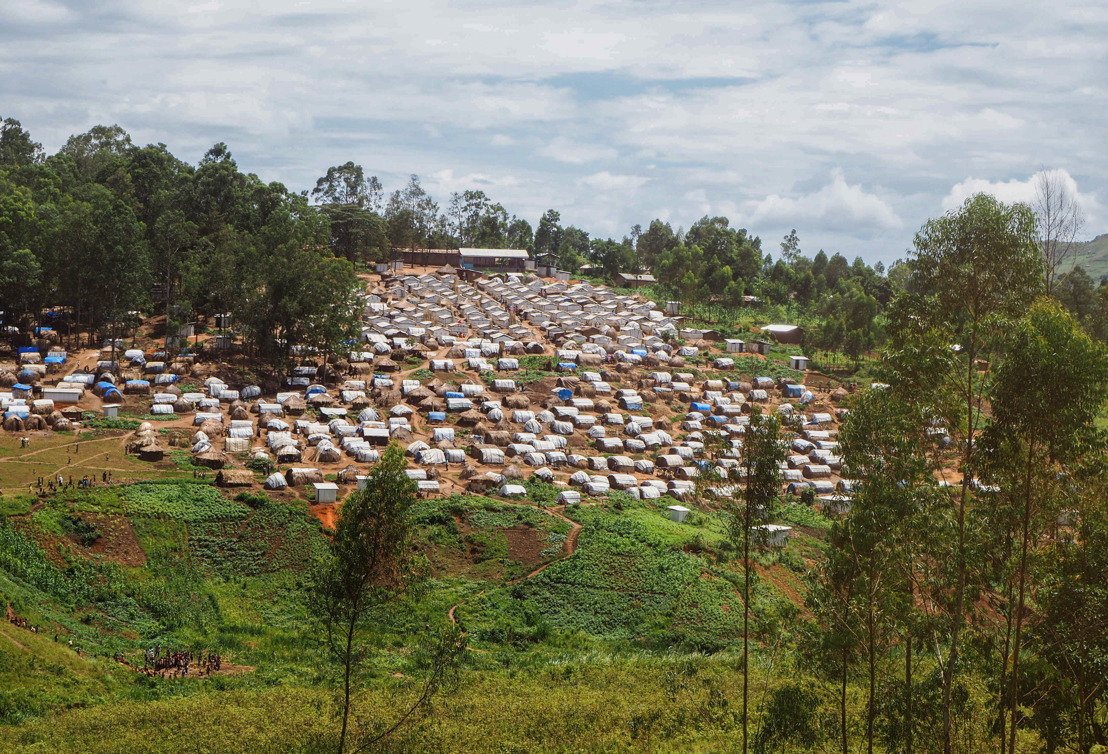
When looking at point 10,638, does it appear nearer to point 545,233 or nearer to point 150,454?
point 150,454

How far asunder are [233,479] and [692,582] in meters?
24.2

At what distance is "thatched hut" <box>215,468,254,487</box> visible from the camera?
148ft

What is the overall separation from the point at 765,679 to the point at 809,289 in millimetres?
90736

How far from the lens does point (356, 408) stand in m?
60.2

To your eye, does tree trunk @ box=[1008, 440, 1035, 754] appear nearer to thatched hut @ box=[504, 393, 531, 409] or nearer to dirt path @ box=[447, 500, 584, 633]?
dirt path @ box=[447, 500, 584, 633]

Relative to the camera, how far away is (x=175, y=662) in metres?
30.5

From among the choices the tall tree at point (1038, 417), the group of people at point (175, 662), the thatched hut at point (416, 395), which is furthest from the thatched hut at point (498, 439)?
the tall tree at point (1038, 417)

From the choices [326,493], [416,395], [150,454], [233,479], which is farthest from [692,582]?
[150,454]

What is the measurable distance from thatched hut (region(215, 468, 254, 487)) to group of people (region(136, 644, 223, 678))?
14441 mm

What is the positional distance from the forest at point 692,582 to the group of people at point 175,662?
113 centimetres

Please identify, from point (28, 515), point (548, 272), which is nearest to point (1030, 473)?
point (28, 515)

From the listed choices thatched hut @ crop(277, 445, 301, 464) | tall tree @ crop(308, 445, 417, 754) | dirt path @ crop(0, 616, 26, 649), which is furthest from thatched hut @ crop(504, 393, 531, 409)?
tall tree @ crop(308, 445, 417, 754)

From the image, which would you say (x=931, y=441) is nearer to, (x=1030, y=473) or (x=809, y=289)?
(x=1030, y=473)

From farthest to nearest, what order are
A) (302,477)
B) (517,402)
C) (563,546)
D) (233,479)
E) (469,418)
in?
1. (517,402)
2. (469,418)
3. (302,477)
4. (233,479)
5. (563,546)
